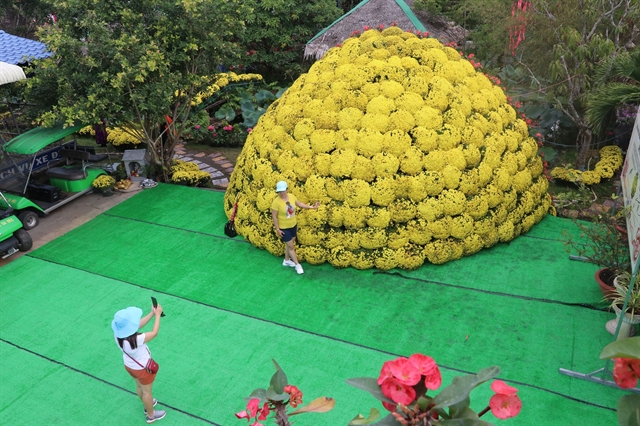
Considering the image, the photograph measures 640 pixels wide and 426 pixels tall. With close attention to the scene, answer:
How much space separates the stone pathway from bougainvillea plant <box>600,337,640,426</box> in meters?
9.05

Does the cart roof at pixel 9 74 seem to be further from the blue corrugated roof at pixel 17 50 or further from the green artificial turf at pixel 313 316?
the green artificial turf at pixel 313 316

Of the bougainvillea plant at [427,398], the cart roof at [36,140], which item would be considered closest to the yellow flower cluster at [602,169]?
the bougainvillea plant at [427,398]

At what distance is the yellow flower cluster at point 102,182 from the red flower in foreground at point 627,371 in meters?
9.37

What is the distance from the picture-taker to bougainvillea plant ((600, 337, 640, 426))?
1632 millimetres

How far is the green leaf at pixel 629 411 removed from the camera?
1624mm

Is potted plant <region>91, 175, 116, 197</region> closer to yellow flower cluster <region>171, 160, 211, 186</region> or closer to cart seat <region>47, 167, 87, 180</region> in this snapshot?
cart seat <region>47, 167, 87, 180</region>

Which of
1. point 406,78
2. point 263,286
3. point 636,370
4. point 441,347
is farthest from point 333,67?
point 636,370

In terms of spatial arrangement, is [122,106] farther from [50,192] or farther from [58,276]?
[58,276]

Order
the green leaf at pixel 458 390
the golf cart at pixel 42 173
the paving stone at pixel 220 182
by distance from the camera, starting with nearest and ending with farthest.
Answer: the green leaf at pixel 458 390, the golf cart at pixel 42 173, the paving stone at pixel 220 182

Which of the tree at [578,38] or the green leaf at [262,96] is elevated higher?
the tree at [578,38]

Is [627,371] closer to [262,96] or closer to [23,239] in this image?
[23,239]

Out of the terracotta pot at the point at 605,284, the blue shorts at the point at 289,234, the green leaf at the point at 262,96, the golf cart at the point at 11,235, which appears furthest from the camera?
the green leaf at the point at 262,96

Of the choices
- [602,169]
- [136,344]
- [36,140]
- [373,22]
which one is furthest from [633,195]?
[373,22]

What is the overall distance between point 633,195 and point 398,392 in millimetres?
4595
